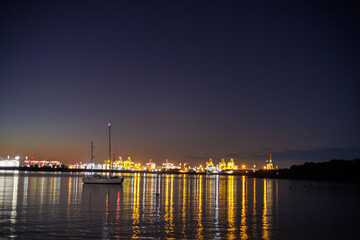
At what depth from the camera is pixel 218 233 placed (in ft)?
71.6

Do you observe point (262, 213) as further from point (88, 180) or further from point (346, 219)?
point (88, 180)

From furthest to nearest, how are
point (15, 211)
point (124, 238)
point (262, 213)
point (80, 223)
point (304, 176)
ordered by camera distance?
point (304, 176)
point (262, 213)
point (15, 211)
point (80, 223)
point (124, 238)

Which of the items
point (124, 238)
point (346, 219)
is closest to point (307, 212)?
point (346, 219)

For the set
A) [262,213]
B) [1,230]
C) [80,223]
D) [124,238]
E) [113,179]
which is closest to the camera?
[124,238]

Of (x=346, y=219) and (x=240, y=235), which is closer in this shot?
(x=240, y=235)

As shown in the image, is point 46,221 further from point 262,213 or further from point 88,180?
point 88,180

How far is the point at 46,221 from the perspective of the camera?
24734 mm

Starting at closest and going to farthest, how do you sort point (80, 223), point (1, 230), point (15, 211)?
point (1, 230), point (80, 223), point (15, 211)

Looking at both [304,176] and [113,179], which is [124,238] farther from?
[304,176]

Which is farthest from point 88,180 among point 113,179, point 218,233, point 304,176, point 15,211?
point 304,176

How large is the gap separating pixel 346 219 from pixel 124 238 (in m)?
19.5

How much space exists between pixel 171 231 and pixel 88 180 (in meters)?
62.7

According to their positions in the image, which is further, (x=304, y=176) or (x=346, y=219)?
(x=304, y=176)

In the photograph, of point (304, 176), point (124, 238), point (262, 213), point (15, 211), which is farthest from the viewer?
point (304, 176)
